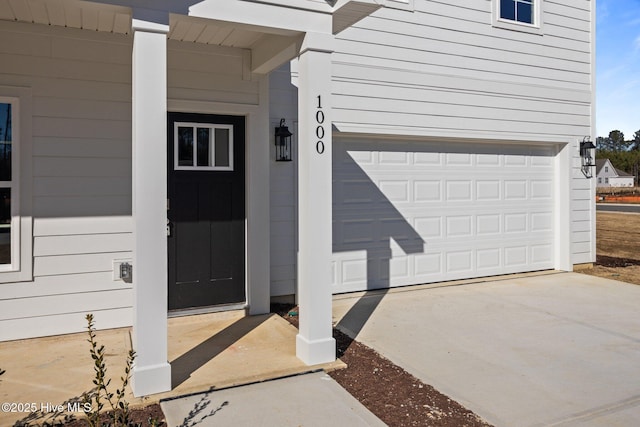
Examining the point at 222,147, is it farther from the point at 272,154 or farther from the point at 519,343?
the point at 519,343

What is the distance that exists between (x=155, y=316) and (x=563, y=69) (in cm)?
718

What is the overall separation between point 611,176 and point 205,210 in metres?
70.2

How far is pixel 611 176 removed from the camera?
2484 inches

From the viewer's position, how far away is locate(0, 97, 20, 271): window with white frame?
14.0 feet

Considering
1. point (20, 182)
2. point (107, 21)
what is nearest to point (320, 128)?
point (107, 21)

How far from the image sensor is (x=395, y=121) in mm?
6266

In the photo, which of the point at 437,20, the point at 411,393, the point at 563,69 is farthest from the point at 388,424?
the point at 563,69

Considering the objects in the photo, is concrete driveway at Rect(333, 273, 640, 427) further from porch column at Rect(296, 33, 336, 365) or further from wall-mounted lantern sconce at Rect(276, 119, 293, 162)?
wall-mounted lantern sconce at Rect(276, 119, 293, 162)

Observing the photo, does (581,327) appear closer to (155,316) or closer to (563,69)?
(155,316)

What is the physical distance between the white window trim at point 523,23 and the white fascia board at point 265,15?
4.18m

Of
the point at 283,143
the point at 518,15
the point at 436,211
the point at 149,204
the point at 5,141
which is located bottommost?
the point at 436,211

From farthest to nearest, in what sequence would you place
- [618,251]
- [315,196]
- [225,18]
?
[618,251] → [315,196] → [225,18]

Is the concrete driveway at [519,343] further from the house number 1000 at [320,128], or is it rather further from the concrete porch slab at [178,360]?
the house number 1000 at [320,128]

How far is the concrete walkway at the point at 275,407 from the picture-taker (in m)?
2.87
